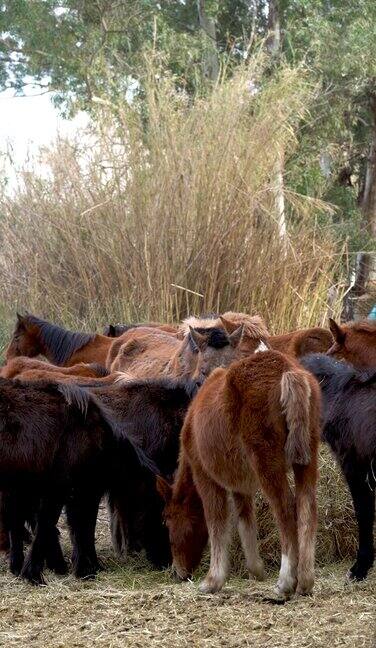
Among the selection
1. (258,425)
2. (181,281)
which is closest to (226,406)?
(258,425)

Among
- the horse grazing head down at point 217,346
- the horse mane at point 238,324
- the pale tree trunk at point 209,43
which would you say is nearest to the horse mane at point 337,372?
the horse grazing head down at point 217,346

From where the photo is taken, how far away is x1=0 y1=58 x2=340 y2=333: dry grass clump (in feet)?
40.5

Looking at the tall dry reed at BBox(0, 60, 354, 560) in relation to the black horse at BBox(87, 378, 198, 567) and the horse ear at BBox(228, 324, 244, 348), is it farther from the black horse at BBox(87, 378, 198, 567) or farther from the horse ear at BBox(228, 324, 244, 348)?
the black horse at BBox(87, 378, 198, 567)

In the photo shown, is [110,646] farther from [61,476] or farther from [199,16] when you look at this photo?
[199,16]

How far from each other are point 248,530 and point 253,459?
0.76 meters

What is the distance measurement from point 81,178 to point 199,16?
38.4ft

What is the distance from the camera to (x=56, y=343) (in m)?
11.0

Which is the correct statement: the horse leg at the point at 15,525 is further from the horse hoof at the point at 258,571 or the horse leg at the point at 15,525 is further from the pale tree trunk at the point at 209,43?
the pale tree trunk at the point at 209,43

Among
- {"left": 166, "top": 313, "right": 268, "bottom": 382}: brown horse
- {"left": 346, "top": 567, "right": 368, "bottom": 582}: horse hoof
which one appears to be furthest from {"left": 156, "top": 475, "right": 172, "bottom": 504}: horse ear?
{"left": 166, "top": 313, "right": 268, "bottom": 382}: brown horse

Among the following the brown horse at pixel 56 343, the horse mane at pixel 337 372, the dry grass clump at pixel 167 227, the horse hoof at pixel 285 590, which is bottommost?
the horse hoof at pixel 285 590

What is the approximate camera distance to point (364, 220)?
2588cm

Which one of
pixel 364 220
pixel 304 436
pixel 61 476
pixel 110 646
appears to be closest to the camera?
pixel 110 646

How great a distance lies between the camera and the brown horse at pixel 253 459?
5.66 meters

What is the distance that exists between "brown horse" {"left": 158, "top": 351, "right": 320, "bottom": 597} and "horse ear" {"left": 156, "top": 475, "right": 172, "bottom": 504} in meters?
0.16
